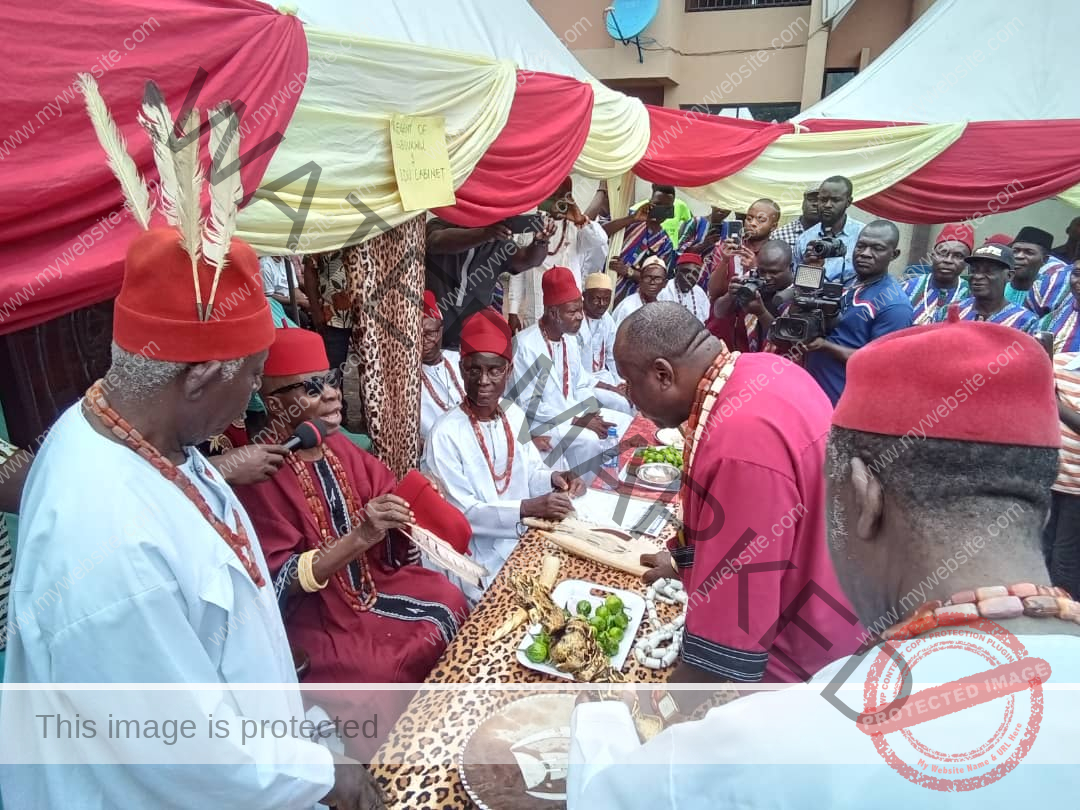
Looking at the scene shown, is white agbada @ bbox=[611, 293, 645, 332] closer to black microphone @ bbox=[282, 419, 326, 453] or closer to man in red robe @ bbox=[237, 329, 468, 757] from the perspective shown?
man in red robe @ bbox=[237, 329, 468, 757]

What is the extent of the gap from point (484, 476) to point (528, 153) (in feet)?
7.48

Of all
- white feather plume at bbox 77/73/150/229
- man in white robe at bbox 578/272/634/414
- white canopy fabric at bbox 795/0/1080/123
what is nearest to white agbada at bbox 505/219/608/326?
man in white robe at bbox 578/272/634/414

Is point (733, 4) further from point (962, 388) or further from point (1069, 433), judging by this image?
point (962, 388)


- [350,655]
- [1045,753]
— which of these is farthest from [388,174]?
[1045,753]

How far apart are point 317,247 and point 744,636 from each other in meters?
2.34

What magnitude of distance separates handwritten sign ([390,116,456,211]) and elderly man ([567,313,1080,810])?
105 inches

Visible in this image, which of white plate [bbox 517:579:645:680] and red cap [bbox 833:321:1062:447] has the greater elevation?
red cap [bbox 833:321:1062:447]

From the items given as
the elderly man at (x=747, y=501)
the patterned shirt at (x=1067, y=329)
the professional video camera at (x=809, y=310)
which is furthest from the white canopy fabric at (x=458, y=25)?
the patterned shirt at (x=1067, y=329)

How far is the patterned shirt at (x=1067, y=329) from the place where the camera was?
4.00m

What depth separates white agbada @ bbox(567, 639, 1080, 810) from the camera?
76 centimetres

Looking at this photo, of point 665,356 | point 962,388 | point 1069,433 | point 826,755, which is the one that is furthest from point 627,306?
point 826,755

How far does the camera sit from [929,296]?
19.6ft

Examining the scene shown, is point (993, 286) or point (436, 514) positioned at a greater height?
point (993, 286)

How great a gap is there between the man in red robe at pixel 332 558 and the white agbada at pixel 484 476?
0.51 meters
